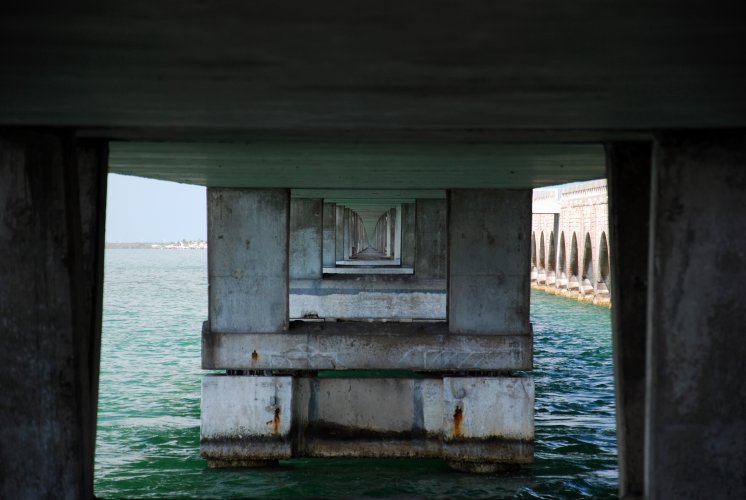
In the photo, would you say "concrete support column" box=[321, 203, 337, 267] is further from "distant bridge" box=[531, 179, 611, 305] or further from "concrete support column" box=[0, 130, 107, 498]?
"concrete support column" box=[0, 130, 107, 498]

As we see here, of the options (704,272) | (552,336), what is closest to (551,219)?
(552,336)

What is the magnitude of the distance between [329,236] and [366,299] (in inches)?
463

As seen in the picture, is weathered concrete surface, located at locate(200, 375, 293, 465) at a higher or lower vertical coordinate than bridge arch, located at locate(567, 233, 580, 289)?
lower

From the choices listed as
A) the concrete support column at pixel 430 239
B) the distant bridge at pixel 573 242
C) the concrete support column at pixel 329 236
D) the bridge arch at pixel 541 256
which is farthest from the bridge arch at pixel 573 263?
the concrete support column at pixel 430 239

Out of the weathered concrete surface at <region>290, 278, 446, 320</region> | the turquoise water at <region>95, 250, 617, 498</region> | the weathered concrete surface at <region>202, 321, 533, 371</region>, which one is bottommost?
the turquoise water at <region>95, 250, 617, 498</region>

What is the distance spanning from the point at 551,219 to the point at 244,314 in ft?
166

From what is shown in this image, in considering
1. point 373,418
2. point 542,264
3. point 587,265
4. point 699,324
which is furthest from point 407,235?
point 542,264

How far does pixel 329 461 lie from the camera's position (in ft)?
→ 60.8

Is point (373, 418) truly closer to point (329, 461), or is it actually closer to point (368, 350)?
point (368, 350)

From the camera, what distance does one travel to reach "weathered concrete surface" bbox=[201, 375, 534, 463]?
1678 cm

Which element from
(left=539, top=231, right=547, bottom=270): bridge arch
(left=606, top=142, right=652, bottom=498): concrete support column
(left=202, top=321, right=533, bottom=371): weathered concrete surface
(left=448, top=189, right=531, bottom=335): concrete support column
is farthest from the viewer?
(left=539, top=231, right=547, bottom=270): bridge arch

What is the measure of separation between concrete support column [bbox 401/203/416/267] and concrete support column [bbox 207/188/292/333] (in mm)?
18960

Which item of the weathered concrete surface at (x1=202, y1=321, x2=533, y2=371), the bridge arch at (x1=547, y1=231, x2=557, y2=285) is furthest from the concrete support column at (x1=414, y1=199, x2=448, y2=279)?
the bridge arch at (x1=547, y1=231, x2=557, y2=285)

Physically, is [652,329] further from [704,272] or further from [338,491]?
[338,491]
